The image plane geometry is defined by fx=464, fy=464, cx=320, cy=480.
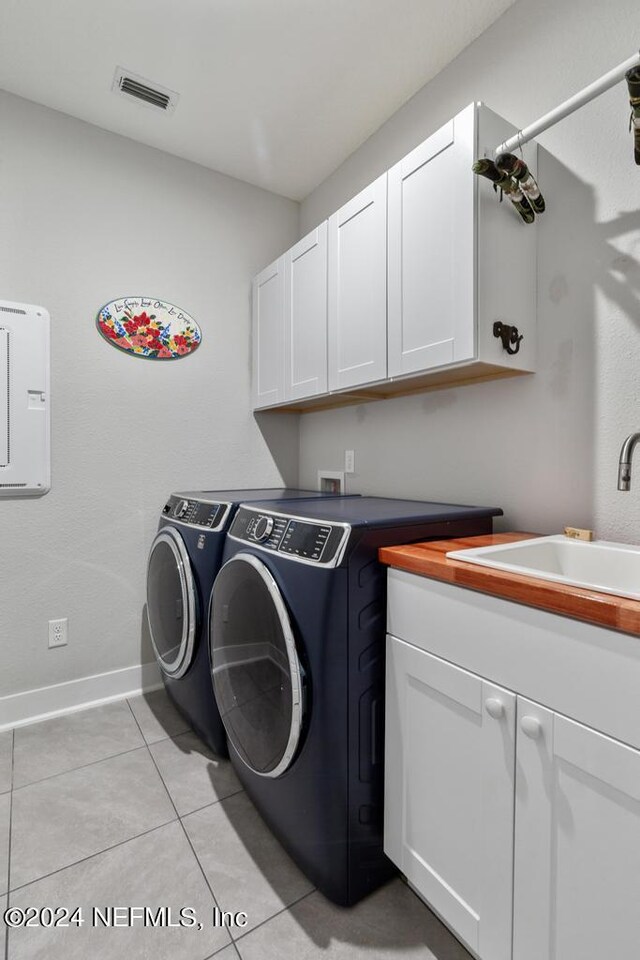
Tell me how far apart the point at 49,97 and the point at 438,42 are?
1.64m

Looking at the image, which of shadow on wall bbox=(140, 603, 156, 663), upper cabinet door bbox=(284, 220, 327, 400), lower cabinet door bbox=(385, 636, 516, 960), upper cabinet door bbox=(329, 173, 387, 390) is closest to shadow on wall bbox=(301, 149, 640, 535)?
upper cabinet door bbox=(329, 173, 387, 390)

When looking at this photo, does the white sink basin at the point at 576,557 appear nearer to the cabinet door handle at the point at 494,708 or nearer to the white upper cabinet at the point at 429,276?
the cabinet door handle at the point at 494,708

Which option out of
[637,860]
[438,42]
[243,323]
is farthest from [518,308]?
[243,323]

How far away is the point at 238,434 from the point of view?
104 inches

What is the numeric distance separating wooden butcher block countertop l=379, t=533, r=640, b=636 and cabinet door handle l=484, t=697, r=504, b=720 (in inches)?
8.1

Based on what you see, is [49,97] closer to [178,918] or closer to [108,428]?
[108,428]

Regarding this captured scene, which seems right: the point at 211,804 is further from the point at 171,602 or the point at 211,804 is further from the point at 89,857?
the point at 171,602

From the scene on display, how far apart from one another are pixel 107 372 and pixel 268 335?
83 centimetres

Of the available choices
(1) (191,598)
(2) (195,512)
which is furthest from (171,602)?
(2) (195,512)

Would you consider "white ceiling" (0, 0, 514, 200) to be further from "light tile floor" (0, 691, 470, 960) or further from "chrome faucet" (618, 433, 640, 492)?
"light tile floor" (0, 691, 470, 960)

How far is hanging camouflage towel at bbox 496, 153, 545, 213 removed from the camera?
1244 millimetres

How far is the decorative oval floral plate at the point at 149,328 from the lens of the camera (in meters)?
2.23

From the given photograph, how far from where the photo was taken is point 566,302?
1.44 meters

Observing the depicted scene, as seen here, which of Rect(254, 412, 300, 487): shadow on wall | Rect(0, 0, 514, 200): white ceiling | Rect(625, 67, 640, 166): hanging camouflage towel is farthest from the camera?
Rect(254, 412, 300, 487): shadow on wall
